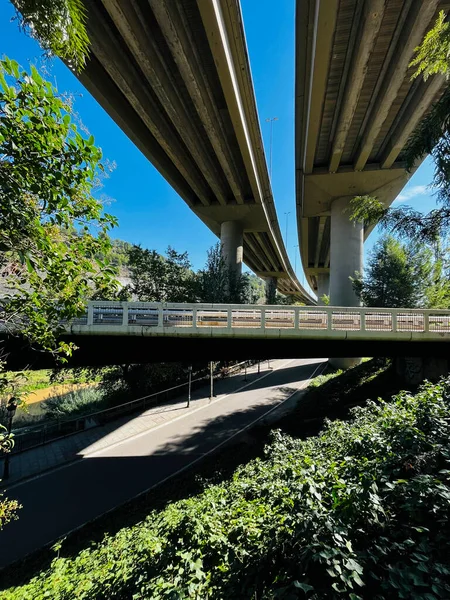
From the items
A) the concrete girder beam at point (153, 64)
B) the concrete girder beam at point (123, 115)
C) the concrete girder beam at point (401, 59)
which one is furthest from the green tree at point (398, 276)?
the concrete girder beam at point (123, 115)

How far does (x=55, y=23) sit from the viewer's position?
9.04 ft

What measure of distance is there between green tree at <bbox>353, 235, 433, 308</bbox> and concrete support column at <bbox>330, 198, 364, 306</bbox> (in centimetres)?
295

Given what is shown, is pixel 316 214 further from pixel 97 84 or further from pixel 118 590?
pixel 118 590

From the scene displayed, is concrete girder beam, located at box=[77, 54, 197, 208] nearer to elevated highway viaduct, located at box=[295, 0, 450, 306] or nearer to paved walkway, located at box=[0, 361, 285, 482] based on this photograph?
elevated highway viaduct, located at box=[295, 0, 450, 306]

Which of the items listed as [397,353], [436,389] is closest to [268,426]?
[397,353]

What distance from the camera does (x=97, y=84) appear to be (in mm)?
13023

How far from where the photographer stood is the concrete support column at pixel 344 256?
1864cm

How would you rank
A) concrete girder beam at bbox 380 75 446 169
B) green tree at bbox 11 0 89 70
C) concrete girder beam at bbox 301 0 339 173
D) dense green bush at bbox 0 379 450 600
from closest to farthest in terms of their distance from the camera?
dense green bush at bbox 0 379 450 600 < green tree at bbox 11 0 89 70 < concrete girder beam at bbox 301 0 339 173 < concrete girder beam at bbox 380 75 446 169

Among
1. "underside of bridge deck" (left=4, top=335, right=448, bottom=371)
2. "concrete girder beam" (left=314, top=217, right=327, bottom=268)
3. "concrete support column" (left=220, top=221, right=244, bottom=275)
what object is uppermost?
"concrete girder beam" (left=314, top=217, right=327, bottom=268)

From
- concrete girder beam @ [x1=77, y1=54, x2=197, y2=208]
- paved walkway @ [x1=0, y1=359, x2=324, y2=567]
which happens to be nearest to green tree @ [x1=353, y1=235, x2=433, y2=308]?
paved walkway @ [x1=0, y1=359, x2=324, y2=567]

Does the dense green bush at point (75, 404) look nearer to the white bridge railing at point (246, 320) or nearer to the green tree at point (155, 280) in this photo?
the green tree at point (155, 280)

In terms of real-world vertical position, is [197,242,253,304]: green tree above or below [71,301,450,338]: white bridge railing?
above

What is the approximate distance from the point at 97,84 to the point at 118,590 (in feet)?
59.3

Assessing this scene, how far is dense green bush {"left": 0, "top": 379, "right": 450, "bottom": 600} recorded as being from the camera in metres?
1.99
